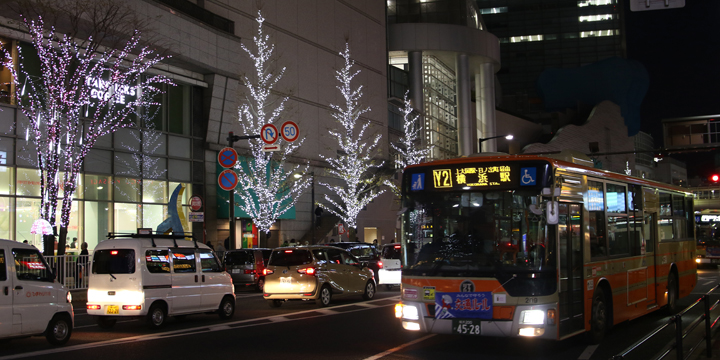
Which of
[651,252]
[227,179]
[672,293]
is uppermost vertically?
[227,179]

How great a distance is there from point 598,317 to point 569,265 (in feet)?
5.10

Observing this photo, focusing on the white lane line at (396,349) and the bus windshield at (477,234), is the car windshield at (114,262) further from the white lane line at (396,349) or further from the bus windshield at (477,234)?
the bus windshield at (477,234)

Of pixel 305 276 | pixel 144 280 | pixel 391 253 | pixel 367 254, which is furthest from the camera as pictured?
pixel 367 254

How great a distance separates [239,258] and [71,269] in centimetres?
629

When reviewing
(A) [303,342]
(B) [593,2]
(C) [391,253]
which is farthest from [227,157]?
(B) [593,2]

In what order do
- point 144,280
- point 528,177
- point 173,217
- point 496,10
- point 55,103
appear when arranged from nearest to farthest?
point 528,177 < point 144,280 < point 55,103 < point 173,217 < point 496,10

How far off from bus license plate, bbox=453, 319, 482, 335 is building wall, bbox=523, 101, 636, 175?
72.5 meters

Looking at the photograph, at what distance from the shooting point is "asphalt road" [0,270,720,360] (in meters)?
10.1

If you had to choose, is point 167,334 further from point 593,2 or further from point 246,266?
point 593,2

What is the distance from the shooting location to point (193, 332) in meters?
13.2

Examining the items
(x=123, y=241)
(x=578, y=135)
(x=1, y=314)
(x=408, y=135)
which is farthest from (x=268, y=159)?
(x=578, y=135)

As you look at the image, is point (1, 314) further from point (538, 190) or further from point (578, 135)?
point (578, 135)

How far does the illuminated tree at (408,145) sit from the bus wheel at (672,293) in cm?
3512

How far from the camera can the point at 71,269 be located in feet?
68.2
